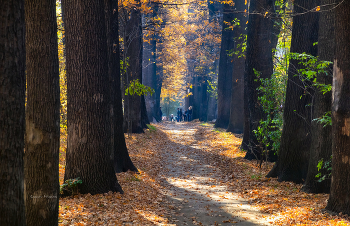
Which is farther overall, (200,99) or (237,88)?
(200,99)

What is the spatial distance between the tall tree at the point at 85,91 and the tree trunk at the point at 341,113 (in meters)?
4.65

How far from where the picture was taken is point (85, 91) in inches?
275

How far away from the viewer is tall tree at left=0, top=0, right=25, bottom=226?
2.62 metres

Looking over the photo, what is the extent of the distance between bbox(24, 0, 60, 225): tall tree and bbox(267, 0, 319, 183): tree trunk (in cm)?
609

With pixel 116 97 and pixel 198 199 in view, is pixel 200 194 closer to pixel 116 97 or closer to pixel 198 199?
pixel 198 199

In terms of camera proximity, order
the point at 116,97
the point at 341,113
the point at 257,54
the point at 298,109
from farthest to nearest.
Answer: the point at 257,54 < the point at 116,97 < the point at 298,109 < the point at 341,113

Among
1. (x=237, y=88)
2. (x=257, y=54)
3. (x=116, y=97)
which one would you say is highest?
(x=257, y=54)

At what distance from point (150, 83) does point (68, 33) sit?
23539mm

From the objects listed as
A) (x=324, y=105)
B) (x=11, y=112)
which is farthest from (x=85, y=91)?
(x=324, y=105)

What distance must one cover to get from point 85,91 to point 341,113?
5.00m

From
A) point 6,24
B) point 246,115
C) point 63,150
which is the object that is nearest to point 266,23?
point 246,115

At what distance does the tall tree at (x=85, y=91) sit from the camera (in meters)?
6.96

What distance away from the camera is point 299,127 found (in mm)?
8727

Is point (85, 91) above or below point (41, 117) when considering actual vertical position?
above
